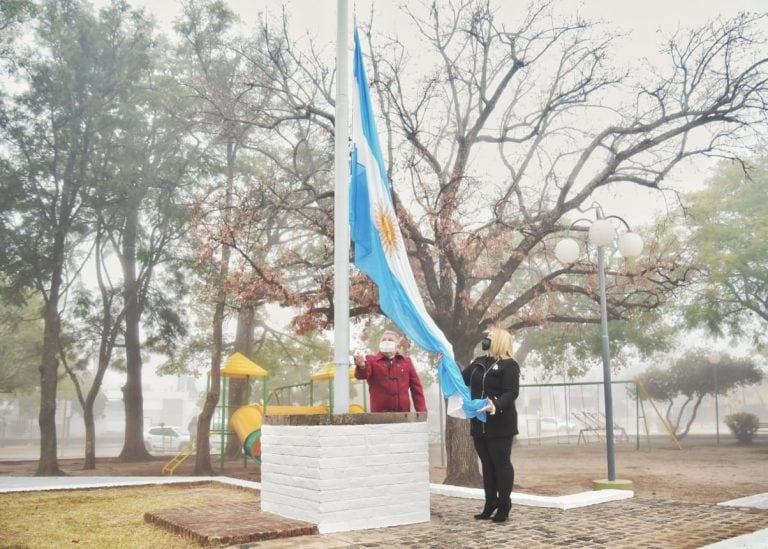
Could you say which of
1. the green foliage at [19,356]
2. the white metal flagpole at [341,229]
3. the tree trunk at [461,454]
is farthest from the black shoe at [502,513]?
the green foliage at [19,356]

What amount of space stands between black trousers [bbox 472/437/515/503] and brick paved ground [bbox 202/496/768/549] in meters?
0.32

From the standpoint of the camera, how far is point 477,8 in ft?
45.8

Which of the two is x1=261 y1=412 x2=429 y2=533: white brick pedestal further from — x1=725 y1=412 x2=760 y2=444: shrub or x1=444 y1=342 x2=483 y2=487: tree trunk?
x1=725 y1=412 x2=760 y2=444: shrub

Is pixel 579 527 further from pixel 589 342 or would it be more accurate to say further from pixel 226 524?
pixel 589 342

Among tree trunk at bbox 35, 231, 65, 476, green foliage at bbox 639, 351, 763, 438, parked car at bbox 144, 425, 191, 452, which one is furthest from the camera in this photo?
parked car at bbox 144, 425, 191, 452

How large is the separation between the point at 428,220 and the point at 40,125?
1358 cm

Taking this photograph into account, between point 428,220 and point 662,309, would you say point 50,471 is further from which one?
point 662,309

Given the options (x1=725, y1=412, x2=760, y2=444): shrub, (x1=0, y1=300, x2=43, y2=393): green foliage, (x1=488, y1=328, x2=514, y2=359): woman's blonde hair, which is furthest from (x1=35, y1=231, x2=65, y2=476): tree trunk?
(x1=725, y1=412, x2=760, y2=444): shrub

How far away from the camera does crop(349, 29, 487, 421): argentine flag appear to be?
7.44m

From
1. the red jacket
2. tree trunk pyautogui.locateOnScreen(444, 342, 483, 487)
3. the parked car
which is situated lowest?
the parked car

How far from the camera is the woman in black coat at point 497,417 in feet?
22.5

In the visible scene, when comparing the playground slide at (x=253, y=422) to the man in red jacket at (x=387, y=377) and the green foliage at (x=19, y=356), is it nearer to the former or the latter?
the man in red jacket at (x=387, y=377)

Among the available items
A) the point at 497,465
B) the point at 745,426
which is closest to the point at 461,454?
the point at 497,465

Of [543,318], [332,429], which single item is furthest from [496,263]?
[332,429]
